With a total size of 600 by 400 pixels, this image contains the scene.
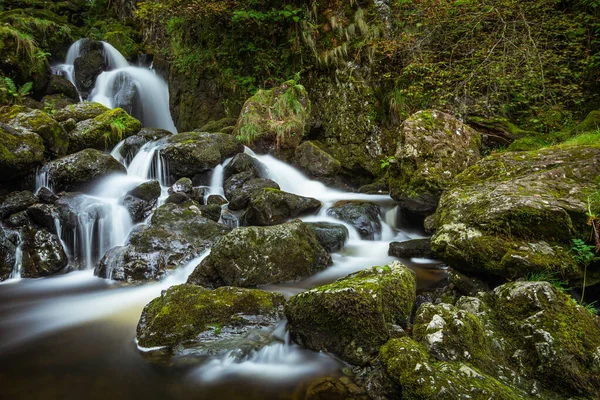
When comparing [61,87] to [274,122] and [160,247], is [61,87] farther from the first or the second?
[160,247]

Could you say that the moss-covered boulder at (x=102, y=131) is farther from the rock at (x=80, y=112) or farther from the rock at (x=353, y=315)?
the rock at (x=353, y=315)

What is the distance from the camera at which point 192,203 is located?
24.1 feet

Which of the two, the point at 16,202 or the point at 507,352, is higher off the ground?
the point at 16,202

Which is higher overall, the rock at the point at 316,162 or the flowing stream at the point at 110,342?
the rock at the point at 316,162

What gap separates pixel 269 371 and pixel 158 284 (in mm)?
2690

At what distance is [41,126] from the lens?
789 cm

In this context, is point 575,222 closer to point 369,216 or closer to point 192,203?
point 369,216

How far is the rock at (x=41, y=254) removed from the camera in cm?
558

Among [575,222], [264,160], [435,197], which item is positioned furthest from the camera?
[264,160]

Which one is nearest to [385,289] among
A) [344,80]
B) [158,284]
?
[158,284]

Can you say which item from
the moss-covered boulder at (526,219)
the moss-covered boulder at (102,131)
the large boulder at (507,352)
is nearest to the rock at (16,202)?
the moss-covered boulder at (102,131)

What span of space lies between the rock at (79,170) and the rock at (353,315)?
21.0 ft

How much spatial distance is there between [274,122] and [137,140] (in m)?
4.00

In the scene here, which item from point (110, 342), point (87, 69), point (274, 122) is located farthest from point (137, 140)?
point (110, 342)
